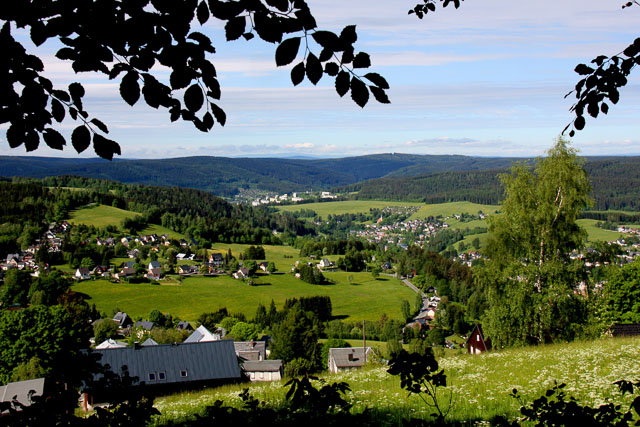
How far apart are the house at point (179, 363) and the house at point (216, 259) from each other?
248 feet

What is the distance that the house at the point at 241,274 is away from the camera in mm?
91887

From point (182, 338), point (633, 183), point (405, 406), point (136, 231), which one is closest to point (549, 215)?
point (405, 406)

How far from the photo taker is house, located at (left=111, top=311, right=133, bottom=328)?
5958 cm

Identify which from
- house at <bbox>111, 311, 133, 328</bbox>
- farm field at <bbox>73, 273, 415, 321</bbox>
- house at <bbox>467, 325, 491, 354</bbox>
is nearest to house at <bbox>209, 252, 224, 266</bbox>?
farm field at <bbox>73, 273, 415, 321</bbox>

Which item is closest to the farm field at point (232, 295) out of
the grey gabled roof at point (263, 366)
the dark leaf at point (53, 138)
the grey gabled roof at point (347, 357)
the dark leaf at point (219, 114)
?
the grey gabled roof at point (347, 357)

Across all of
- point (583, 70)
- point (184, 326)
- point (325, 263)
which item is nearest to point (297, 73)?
point (583, 70)

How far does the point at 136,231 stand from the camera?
391 ft

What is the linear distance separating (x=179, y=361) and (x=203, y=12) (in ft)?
90.3

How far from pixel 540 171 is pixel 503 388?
38.6ft

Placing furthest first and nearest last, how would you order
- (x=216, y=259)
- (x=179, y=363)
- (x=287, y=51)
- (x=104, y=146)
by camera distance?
(x=216, y=259) < (x=179, y=363) < (x=104, y=146) < (x=287, y=51)

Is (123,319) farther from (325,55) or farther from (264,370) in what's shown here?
(325,55)

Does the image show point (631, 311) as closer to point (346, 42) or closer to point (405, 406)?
point (405, 406)

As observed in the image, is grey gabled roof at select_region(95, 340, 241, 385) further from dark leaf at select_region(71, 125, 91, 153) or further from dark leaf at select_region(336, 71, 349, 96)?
dark leaf at select_region(336, 71, 349, 96)

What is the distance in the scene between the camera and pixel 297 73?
239cm
